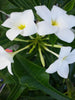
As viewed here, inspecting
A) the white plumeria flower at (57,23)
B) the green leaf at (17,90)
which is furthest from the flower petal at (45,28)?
the green leaf at (17,90)

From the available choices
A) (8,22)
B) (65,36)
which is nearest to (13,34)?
(8,22)

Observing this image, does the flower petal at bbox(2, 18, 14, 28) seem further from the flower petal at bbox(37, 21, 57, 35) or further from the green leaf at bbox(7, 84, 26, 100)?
the green leaf at bbox(7, 84, 26, 100)

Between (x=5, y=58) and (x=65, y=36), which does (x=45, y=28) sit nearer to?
(x=65, y=36)

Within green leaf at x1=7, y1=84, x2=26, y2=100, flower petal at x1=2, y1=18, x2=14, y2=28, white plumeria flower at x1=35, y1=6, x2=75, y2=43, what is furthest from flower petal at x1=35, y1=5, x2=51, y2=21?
green leaf at x1=7, y1=84, x2=26, y2=100

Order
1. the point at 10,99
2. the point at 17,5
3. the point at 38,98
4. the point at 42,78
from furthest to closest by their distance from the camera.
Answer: the point at 38,98, the point at 17,5, the point at 10,99, the point at 42,78

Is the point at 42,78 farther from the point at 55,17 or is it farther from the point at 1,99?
the point at 1,99

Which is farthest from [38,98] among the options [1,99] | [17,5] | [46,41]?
[17,5]
